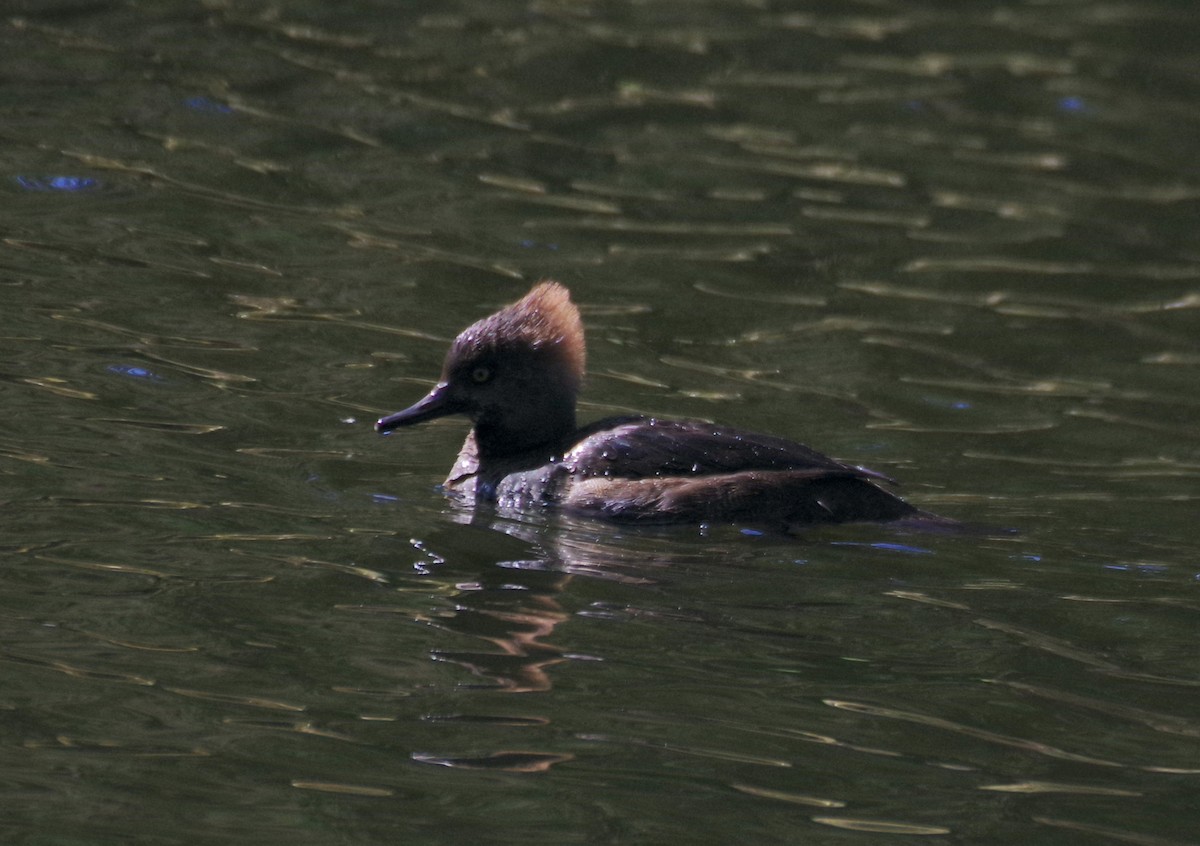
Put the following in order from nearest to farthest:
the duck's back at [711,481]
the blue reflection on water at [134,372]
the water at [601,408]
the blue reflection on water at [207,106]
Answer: the water at [601,408] → the duck's back at [711,481] → the blue reflection on water at [134,372] → the blue reflection on water at [207,106]

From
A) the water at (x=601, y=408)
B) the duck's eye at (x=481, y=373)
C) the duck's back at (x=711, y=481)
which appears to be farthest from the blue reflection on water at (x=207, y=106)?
the duck's back at (x=711, y=481)

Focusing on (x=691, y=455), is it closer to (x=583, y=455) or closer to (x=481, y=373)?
(x=583, y=455)

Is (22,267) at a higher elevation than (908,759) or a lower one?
higher

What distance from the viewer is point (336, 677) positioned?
18.3 ft

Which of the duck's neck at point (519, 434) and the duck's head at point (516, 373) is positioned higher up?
the duck's head at point (516, 373)

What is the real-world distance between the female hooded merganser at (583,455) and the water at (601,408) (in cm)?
18

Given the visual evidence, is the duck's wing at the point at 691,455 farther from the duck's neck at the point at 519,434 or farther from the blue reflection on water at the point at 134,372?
the blue reflection on water at the point at 134,372

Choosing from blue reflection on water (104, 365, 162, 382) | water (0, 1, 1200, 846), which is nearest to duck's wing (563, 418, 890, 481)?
water (0, 1, 1200, 846)

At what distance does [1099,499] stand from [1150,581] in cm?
104

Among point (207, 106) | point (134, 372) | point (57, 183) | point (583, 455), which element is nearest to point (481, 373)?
point (583, 455)

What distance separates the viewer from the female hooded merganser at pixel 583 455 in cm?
729

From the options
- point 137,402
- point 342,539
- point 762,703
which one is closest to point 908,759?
point 762,703

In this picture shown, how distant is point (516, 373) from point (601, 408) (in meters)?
0.98

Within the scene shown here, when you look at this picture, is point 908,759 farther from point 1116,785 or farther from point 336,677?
point 336,677
